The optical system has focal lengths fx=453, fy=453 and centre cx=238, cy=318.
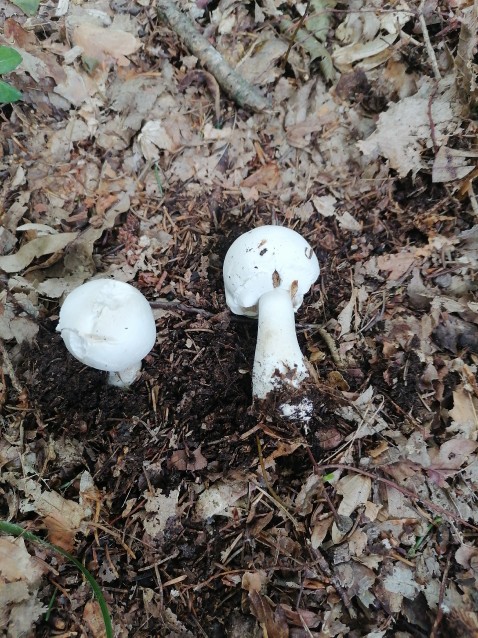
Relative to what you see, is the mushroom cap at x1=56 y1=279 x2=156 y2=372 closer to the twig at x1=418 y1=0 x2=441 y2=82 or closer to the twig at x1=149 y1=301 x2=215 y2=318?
the twig at x1=149 y1=301 x2=215 y2=318

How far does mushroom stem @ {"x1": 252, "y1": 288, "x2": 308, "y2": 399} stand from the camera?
2.42 m

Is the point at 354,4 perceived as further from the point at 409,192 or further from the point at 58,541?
the point at 58,541

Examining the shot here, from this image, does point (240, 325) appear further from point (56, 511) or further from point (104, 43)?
point (104, 43)

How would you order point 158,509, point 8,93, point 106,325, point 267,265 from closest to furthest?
point 106,325, point 158,509, point 267,265, point 8,93

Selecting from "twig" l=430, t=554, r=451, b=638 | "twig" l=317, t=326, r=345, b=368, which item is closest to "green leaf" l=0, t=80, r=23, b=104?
"twig" l=317, t=326, r=345, b=368

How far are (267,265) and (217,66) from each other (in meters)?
1.73

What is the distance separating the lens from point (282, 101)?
3.30 meters

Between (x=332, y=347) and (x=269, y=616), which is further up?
(x=332, y=347)

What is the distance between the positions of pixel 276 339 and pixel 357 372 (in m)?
0.51

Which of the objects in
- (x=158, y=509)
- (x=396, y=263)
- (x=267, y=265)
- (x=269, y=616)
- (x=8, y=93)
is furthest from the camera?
(x=396, y=263)

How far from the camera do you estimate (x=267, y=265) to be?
95.7 inches

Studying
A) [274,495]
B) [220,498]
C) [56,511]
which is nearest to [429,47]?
[274,495]

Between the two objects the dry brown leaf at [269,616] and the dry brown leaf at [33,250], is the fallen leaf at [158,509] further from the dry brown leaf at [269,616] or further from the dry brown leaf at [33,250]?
the dry brown leaf at [33,250]

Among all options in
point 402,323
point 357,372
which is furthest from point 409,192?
point 357,372
